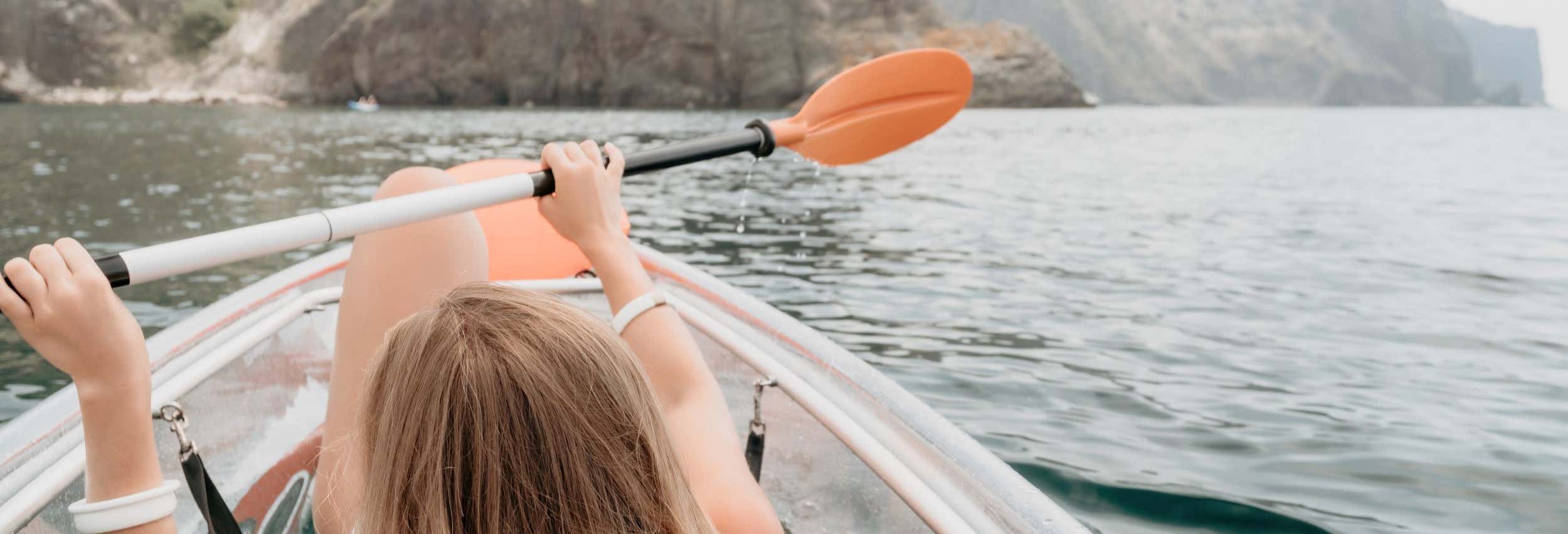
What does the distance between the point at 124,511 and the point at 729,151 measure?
1485 mm

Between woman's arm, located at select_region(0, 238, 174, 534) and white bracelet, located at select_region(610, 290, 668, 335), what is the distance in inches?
24.5

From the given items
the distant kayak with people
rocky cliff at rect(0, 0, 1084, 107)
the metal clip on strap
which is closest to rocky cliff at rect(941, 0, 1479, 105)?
rocky cliff at rect(0, 0, 1084, 107)

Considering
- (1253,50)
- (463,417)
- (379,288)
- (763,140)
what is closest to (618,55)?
(763,140)

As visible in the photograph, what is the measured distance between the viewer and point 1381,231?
9.52m

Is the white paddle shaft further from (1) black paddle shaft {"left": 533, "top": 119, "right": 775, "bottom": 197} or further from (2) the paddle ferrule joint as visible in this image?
(2) the paddle ferrule joint

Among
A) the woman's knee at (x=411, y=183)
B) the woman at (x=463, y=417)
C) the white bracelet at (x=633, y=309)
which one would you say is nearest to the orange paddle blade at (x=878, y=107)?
the woman's knee at (x=411, y=183)

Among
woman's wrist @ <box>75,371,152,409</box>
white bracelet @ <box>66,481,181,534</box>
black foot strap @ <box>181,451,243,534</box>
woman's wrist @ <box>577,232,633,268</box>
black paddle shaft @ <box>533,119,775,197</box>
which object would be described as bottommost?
black foot strap @ <box>181,451,243,534</box>

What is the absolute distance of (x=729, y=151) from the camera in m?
2.28

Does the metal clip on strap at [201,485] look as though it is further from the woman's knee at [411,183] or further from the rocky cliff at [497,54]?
Answer: the rocky cliff at [497,54]

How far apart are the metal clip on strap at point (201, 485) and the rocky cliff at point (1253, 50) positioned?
153312mm

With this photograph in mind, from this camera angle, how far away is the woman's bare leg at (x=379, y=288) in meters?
1.63

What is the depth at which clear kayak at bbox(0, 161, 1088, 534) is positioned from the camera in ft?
5.25

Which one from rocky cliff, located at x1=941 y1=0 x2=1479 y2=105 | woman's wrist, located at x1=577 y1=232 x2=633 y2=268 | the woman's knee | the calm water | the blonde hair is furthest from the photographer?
rocky cliff, located at x1=941 y1=0 x2=1479 y2=105

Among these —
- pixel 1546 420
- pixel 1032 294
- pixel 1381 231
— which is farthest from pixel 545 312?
pixel 1381 231
